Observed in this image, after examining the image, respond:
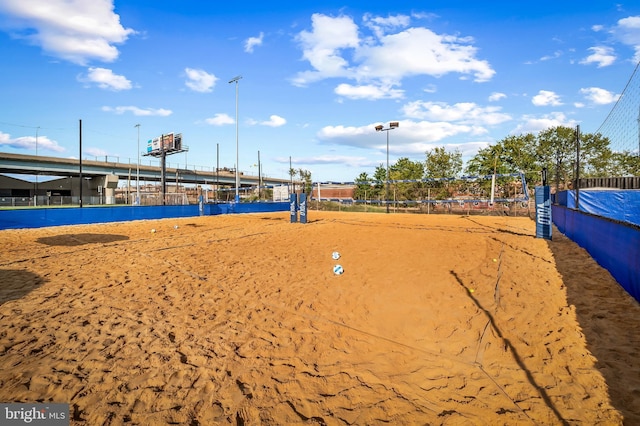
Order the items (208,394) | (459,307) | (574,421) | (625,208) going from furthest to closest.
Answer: (625,208)
(459,307)
(208,394)
(574,421)

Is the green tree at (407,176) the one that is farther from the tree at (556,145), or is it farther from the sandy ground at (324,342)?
the sandy ground at (324,342)

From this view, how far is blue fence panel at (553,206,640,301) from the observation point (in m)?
5.54

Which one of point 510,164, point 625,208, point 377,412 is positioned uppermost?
Answer: point 510,164

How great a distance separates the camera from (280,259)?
9125 millimetres

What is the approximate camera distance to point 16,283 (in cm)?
670

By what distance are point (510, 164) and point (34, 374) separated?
4508 cm

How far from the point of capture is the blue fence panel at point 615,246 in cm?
554

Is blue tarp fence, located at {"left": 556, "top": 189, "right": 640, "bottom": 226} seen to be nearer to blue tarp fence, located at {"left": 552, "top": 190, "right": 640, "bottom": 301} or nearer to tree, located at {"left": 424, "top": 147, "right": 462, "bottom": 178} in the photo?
blue tarp fence, located at {"left": 552, "top": 190, "right": 640, "bottom": 301}

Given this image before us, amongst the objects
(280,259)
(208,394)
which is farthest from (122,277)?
(208,394)

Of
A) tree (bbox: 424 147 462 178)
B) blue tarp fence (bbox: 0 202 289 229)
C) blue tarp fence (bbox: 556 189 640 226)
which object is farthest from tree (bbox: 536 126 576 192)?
blue tarp fence (bbox: 0 202 289 229)

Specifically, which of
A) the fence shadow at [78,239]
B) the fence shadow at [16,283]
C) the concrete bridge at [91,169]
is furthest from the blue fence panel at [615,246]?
the concrete bridge at [91,169]

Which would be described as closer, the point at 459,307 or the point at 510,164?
the point at 459,307

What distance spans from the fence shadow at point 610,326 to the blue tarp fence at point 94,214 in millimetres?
23016

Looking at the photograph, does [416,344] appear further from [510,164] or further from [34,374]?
[510,164]
